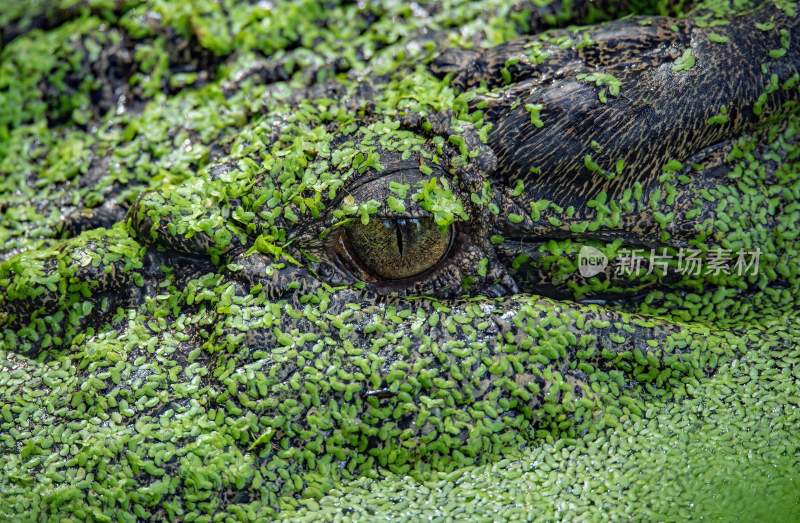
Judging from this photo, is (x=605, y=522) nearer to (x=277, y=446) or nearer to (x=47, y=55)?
(x=277, y=446)

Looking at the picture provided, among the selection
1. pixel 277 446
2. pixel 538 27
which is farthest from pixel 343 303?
pixel 538 27

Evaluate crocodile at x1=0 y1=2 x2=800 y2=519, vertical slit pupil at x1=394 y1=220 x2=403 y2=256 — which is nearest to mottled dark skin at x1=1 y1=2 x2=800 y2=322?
crocodile at x1=0 y1=2 x2=800 y2=519

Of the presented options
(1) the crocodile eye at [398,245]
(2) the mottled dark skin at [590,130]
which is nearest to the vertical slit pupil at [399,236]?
(1) the crocodile eye at [398,245]

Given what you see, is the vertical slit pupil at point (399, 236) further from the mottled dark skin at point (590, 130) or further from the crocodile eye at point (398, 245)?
the mottled dark skin at point (590, 130)

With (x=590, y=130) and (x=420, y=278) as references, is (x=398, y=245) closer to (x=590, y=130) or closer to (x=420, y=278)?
(x=420, y=278)

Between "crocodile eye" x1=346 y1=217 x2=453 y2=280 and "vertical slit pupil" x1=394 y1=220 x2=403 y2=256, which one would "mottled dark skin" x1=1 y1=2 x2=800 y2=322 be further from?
"vertical slit pupil" x1=394 y1=220 x2=403 y2=256
